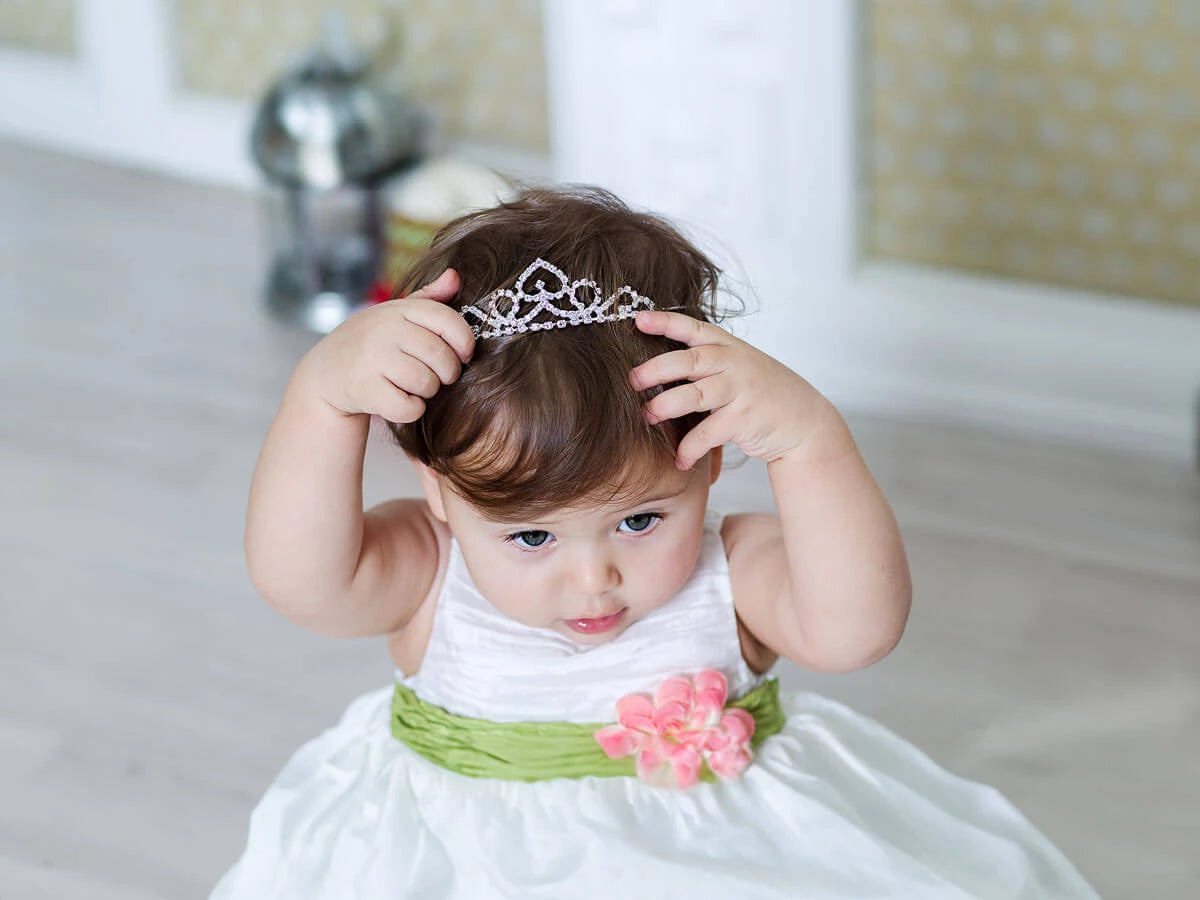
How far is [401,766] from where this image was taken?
1080mm

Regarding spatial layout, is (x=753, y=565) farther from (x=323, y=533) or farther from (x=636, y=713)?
(x=323, y=533)

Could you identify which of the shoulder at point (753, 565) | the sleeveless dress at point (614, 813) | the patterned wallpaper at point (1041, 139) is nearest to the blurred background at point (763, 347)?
the patterned wallpaper at point (1041, 139)

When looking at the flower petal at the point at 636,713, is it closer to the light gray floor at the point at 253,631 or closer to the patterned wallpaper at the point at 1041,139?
the light gray floor at the point at 253,631

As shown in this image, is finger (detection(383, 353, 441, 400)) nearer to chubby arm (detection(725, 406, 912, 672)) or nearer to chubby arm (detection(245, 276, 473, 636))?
chubby arm (detection(245, 276, 473, 636))

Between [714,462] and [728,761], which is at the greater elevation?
[714,462]

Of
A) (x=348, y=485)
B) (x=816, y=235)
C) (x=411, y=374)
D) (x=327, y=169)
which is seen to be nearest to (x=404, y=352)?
(x=411, y=374)

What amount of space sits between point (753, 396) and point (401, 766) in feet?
1.18

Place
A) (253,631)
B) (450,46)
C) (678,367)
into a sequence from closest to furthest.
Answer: (678,367)
(253,631)
(450,46)

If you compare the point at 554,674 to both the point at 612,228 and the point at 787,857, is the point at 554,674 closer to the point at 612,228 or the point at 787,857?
the point at 787,857

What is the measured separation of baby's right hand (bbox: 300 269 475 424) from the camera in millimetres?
892

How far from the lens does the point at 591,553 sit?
3.11ft

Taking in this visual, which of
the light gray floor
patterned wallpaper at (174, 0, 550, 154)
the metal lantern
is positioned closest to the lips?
the light gray floor

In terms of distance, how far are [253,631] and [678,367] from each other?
2.87 feet

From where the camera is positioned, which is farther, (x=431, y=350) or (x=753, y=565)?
(x=753, y=565)
